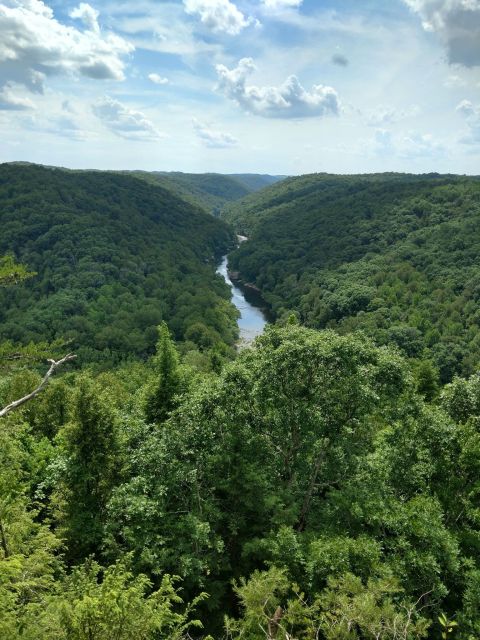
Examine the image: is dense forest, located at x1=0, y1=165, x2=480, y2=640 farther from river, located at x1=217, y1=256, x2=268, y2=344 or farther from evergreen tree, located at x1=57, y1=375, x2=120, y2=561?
river, located at x1=217, y1=256, x2=268, y2=344

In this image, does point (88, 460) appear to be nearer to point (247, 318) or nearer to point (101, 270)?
point (247, 318)

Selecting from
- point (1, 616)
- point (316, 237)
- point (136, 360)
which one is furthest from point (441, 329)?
point (1, 616)

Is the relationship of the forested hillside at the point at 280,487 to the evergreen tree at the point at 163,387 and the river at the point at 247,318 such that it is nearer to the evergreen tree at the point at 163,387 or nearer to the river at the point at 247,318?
the evergreen tree at the point at 163,387

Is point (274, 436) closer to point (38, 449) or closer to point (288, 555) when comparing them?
point (288, 555)

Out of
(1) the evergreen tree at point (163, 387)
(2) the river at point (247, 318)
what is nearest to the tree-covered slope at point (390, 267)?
(2) the river at point (247, 318)

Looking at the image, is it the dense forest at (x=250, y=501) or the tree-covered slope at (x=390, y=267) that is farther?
the tree-covered slope at (x=390, y=267)

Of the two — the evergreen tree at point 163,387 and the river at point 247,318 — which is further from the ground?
the evergreen tree at point 163,387
